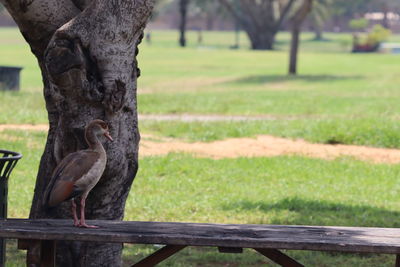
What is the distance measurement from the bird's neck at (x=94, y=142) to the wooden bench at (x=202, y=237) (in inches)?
19.3

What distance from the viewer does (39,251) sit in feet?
18.5

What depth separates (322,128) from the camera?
16594mm

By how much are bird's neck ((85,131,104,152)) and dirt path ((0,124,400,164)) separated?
8144 mm

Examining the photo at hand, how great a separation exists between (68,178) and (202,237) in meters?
0.98

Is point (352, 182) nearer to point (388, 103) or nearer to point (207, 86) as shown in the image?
point (388, 103)

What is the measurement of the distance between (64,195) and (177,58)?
46180mm

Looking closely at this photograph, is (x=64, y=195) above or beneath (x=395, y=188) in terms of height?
above

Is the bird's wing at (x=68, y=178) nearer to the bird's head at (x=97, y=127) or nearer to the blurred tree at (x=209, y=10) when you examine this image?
the bird's head at (x=97, y=127)

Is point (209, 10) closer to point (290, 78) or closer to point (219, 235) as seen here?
point (290, 78)

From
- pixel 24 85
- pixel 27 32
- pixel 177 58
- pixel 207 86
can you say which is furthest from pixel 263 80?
pixel 27 32

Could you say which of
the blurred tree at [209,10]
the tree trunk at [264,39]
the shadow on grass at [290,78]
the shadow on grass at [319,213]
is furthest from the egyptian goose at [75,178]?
the blurred tree at [209,10]

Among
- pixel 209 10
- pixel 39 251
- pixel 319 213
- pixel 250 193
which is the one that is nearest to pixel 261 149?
pixel 250 193

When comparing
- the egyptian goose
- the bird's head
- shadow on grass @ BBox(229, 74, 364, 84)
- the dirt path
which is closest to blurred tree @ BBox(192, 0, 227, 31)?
shadow on grass @ BBox(229, 74, 364, 84)

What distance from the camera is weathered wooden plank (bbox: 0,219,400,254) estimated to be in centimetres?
535
